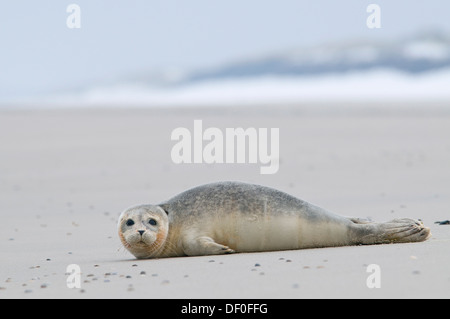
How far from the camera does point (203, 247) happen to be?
22.2ft

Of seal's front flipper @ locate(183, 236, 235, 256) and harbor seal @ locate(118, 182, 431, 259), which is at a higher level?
harbor seal @ locate(118, 182, 431, 259)

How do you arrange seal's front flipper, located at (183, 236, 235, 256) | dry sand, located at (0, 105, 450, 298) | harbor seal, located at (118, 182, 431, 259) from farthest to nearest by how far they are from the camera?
1. harbor seal, located at (118, 182, 431, 259)
2. seal's front flipper, located at (183, 236, 235, 256)
3. dry sand, located at (0, 105, 450, 298)

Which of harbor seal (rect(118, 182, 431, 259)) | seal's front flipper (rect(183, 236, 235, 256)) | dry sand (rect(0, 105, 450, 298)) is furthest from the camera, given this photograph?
harbor seal (rect(118, 182, 431, 259))

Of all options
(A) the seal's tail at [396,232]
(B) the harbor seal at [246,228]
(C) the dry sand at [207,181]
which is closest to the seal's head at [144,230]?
(B) the harbor seal at [246,228]

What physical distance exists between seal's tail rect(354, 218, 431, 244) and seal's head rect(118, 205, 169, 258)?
1.35 m

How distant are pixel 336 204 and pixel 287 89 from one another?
112 ft

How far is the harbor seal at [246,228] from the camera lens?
6.86 metres

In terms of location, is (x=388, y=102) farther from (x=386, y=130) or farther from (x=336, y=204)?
(x=336, y=204)

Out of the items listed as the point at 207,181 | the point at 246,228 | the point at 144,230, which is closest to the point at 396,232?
the point at 246,228

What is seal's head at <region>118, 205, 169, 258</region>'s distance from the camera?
22.4 feet

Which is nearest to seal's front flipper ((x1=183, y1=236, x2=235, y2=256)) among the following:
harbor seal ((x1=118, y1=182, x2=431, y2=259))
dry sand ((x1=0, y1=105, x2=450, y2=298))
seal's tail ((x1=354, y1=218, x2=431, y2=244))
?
harbor seal ((x1=118, y1=182, x2=431, y2=259))

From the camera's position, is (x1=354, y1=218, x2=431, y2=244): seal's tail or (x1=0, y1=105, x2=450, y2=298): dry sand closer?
(x1=0, y1=105, x2=450, y2=298): dry sand

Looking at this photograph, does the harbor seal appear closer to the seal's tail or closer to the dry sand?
the seal's tail
